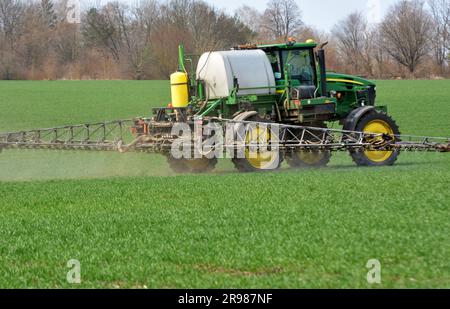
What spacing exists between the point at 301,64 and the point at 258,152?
279cm

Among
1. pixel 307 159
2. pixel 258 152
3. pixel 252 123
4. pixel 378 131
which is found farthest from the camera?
pixel 307 159

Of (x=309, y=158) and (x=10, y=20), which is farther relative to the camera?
(x=10, y=20)

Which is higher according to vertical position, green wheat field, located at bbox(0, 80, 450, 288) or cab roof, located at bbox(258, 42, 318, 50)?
cab roof, located at bbox(258, 42, 318, 50)

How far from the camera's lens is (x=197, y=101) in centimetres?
1906

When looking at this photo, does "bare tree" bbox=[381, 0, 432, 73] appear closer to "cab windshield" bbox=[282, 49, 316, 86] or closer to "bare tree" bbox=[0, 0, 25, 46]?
"bare tree" bbox=[0, 0, 25, 46]

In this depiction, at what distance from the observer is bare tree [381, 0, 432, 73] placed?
10169 centimetres

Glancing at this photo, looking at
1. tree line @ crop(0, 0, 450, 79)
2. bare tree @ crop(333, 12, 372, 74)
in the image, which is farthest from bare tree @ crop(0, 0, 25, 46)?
bare tree @ crop(333, 12, 372, 74)

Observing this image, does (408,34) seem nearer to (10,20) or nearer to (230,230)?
(10,20)

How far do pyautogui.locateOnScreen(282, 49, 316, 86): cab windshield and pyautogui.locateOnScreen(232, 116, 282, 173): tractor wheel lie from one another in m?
1.84

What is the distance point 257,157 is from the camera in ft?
59.4

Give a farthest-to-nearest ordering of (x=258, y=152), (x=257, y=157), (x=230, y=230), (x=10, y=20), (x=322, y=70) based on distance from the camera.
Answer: (x=10, y=20) → (x=322, y=70) → (x=257, y=157) → (x=258, y=152) → (x=230, y=230)

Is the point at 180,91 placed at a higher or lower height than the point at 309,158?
higher

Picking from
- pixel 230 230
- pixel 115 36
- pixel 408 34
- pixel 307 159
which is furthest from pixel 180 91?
pixel 408 34
